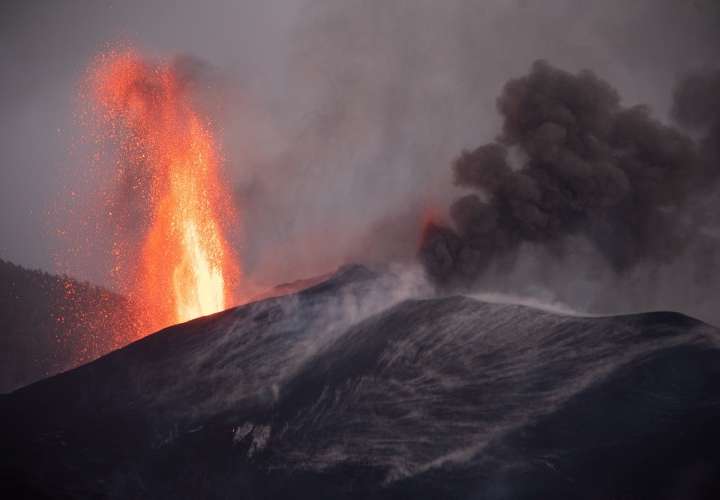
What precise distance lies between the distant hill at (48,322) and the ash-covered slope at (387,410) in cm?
8439

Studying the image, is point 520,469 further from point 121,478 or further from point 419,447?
point 121,478

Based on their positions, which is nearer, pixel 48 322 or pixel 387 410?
pixel 387 410

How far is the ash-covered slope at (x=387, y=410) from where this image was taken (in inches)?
1838

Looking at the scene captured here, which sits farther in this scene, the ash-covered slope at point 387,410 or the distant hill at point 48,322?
the distant hill at point 48,322

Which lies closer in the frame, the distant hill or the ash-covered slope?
the ash-covered slope

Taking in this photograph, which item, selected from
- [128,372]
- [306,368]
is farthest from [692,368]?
[128,372]

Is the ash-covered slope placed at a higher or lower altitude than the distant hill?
lower

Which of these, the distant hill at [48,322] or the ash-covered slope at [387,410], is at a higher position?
the distant hill at [48,322]

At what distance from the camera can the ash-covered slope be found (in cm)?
4669

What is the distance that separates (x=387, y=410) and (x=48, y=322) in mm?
121367

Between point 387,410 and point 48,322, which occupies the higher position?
point 48,322

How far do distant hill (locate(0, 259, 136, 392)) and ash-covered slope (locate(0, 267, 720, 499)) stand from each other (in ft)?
277

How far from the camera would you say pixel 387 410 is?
5534 centimetres

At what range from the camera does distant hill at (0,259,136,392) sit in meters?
148
